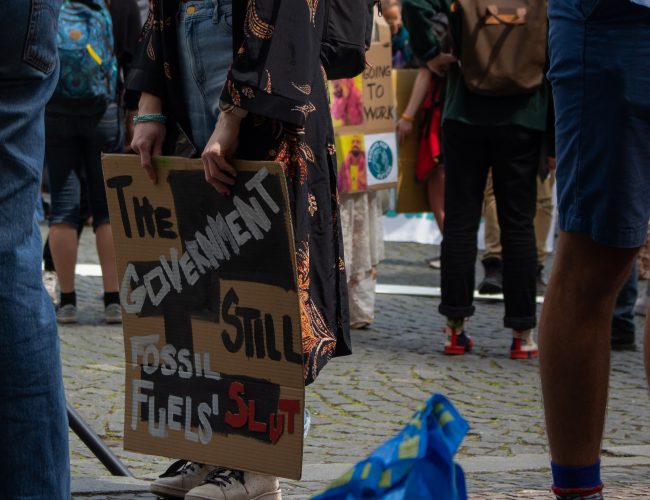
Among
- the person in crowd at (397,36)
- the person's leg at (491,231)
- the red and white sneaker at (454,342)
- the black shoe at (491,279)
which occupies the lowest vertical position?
the black shoe at (491,279)

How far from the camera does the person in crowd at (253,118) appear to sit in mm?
3094

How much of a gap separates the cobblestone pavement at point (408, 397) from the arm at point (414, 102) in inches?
49.5

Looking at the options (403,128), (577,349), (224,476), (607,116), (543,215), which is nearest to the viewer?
(607,116)

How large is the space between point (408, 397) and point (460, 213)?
3.97 feet

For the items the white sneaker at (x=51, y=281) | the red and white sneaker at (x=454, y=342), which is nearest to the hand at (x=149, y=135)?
the red and white sneaker at (x=454, y=342)

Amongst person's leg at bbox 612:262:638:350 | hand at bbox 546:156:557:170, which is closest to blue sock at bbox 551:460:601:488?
hand at bbox 546:156:557:170

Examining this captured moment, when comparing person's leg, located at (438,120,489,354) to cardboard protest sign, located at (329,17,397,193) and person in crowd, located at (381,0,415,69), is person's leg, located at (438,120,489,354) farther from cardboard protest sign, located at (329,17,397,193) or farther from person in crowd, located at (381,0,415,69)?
person in crowd, located at (381,0,415,69)

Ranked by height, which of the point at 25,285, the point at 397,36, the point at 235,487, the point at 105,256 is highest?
the point at 25,285

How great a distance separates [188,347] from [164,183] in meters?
0.41

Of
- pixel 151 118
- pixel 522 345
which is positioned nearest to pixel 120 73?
pixel 522 345

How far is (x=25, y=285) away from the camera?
2.58 meters

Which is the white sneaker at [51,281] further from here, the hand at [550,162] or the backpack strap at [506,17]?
the backpack strap at [506,17]

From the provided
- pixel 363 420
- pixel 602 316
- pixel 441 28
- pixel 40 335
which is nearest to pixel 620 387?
pixel 363 420

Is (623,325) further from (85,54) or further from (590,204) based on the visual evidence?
(590,204)
